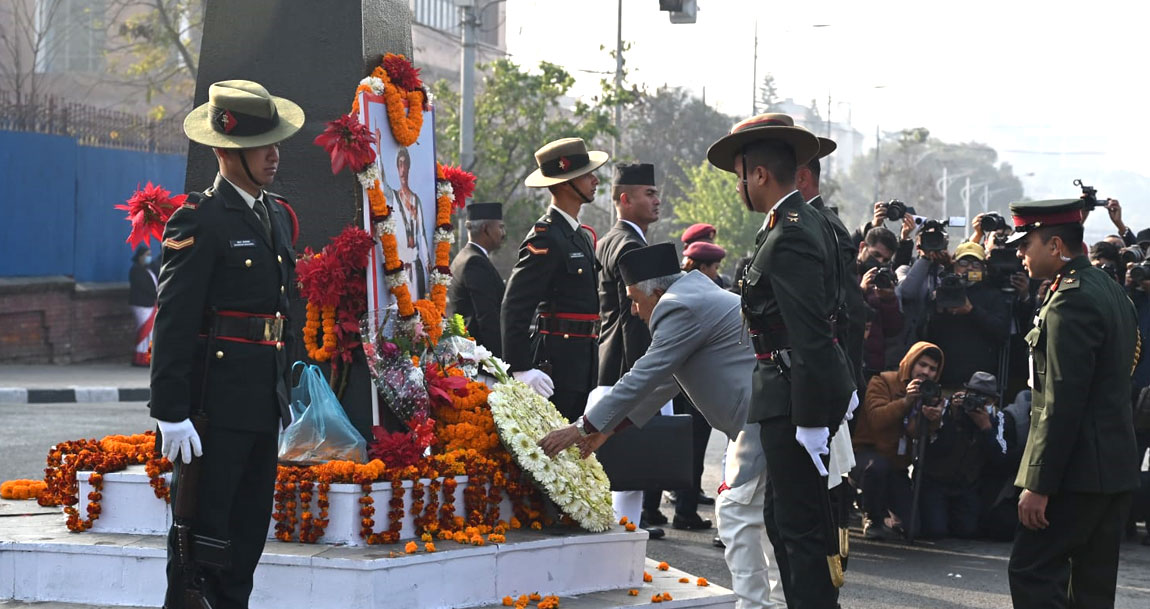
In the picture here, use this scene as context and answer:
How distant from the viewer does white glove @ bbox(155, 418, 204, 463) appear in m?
4.95

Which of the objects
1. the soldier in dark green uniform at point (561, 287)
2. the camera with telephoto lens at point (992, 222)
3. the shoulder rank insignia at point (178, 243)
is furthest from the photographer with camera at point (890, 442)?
the shoulder rank insignia at point (178, 243)

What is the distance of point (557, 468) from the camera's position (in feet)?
22.0

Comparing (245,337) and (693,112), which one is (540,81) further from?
(693,112)

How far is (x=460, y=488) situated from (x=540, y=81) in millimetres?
17778

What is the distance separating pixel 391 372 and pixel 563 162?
73.9 inches

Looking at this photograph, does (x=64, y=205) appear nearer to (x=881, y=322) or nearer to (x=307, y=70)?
(x=881, y=322)

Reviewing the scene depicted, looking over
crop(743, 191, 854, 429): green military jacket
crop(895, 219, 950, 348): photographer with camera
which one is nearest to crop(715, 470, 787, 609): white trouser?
crop(743, 191, 854, 429): green military jacket

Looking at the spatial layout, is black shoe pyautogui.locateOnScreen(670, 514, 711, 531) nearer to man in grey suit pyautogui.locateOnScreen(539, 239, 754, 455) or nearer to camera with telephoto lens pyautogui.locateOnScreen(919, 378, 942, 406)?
camera with telephoto lens pyautogui.locateOnScreen(919, 378, 942, 406)

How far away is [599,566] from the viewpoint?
666 centimetres

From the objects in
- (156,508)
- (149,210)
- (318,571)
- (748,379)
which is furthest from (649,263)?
(156,508)

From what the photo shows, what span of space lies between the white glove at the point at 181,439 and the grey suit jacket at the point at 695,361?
177 cm

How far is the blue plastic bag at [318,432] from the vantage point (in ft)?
21.4

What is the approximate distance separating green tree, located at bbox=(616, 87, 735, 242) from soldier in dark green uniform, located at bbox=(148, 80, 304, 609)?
42.0m

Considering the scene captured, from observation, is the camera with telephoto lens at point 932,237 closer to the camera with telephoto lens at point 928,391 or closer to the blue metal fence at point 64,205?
the camera with telephoto lens at point 928,391
